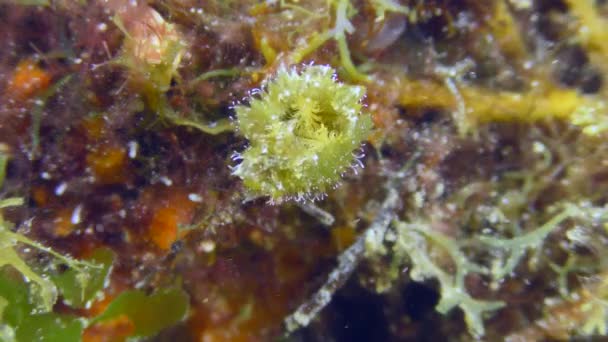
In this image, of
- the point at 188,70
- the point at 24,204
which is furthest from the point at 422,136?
the point at 24,204

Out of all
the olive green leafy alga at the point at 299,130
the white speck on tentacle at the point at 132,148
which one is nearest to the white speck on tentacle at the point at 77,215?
the white speck on tentacle at the point at 132,148

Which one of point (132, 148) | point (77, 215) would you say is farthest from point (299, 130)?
point (77, 215)

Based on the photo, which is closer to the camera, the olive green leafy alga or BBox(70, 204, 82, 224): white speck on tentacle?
the olive green leafy alga

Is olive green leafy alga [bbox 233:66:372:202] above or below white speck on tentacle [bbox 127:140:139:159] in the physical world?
above

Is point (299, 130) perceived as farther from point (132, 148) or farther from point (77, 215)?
point (77, 215)

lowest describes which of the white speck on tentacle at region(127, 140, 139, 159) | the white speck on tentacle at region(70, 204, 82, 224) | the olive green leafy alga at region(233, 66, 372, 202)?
the white speck on tentacle at region(70, 204, 82, 224)

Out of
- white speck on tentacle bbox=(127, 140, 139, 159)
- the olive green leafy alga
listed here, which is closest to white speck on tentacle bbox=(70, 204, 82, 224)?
white speck on tentacle bbox=(127, 140, 139, 159)

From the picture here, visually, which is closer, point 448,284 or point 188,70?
point 188,70

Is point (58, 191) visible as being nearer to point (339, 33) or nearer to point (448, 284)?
point (339, 33)

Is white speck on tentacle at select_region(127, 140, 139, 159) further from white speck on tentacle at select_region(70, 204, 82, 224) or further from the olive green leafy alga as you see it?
the olive green leafy alga
